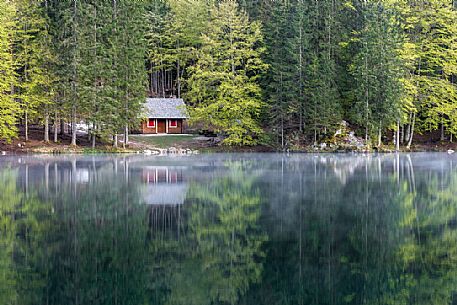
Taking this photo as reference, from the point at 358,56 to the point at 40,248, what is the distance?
47.5 meters

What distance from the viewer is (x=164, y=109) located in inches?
2547

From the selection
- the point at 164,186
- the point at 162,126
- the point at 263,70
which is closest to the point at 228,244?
the point at 164,186

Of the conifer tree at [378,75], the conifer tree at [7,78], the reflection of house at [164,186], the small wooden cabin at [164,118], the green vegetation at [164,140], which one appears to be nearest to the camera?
the reflection of house at [164,186]

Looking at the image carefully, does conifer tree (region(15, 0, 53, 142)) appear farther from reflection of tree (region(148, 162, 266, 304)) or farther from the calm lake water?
reflection of tree (region(148, 162, 266, 304))

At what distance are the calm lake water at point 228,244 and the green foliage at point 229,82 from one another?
105 ft

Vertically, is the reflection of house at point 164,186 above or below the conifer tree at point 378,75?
below

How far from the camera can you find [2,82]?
49.9 metres

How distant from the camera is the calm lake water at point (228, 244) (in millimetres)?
8766

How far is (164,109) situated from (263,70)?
45.0 feet

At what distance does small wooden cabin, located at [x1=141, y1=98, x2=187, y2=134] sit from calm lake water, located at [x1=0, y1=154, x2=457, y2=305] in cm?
4092

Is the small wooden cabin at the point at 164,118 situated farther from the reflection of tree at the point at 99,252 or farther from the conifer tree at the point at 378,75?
the reflection of tree at the point at 99,252

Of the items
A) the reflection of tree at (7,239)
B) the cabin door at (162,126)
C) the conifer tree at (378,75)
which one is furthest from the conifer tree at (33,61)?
the conifer tree at (378,75)

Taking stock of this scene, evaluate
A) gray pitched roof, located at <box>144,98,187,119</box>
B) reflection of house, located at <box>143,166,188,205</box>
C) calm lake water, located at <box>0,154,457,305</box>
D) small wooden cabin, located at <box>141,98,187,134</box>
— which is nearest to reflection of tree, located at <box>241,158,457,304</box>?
calm lake water, located at <box>0,154,457,305</box>

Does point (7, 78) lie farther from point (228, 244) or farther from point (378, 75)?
point (228, 244)
